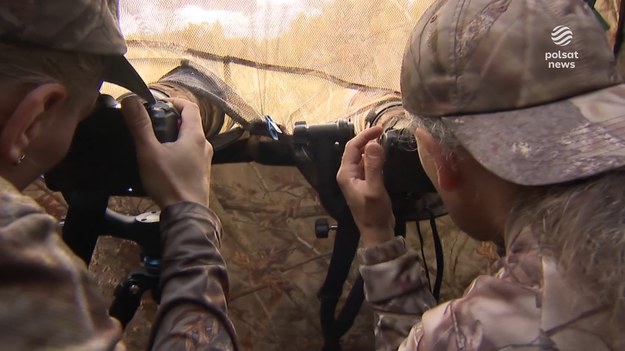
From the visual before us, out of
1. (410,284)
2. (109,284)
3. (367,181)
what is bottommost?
(109,284)

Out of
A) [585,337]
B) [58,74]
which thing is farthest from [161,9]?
[585,337]

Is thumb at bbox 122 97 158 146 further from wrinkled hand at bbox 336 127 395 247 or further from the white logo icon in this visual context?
the white logo icon

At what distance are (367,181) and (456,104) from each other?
0.80 feet

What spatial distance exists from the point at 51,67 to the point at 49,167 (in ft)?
0.39

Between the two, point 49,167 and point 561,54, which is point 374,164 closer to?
point 561,54

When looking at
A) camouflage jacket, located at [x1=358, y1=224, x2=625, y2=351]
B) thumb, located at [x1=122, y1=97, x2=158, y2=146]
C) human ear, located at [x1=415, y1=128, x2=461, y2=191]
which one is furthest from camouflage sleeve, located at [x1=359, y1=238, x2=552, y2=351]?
thumb, located at [x1=122, y1=97, x2=158, y2=146]

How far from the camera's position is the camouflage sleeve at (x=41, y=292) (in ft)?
1.53

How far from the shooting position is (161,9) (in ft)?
3.62

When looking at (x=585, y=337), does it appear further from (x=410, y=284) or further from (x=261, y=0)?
(x=261, y=0)

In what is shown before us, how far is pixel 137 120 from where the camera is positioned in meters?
0.86

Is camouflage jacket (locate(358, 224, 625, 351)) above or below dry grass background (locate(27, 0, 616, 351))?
above

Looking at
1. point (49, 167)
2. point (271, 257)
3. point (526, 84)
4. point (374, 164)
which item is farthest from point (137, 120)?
point (271, 257)

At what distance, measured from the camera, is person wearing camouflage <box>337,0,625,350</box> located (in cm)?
62

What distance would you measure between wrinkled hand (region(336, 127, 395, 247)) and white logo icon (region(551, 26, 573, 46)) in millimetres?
298
